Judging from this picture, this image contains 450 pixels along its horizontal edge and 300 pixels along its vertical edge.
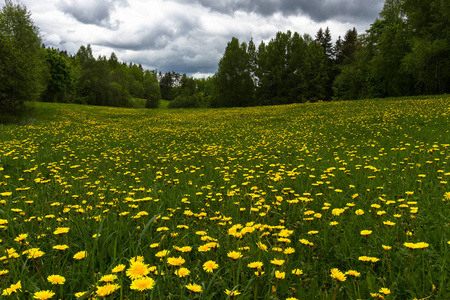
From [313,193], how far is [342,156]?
2723 millimetres

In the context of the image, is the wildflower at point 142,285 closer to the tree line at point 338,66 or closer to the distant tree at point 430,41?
the distant tree at point 430,41

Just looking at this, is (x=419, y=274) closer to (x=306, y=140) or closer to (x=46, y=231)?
(x=46, y=231)

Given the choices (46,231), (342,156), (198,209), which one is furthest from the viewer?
(342,156)

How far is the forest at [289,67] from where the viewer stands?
18.0m

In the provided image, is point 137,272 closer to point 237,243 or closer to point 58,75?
point 237,243

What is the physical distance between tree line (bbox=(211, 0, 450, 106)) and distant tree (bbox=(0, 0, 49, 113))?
29.9 m

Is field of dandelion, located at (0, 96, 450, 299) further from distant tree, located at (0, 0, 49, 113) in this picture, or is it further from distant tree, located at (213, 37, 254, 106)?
distant tree, located at (213, 37, 254, 106)

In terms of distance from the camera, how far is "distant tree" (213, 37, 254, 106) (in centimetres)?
4688

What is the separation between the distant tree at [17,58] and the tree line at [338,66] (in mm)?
29912

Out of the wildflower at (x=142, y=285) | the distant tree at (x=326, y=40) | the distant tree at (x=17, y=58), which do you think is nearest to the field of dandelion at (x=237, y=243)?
the wildflower at (x=142, y=285)

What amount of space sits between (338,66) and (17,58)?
48.8m

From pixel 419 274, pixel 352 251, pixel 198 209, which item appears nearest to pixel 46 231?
pixel 198 209

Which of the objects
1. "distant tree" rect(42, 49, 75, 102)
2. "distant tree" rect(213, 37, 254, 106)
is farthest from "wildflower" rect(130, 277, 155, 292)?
"distant tree" rect(213, 37, 254, 106)

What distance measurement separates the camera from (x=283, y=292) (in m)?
1.59
